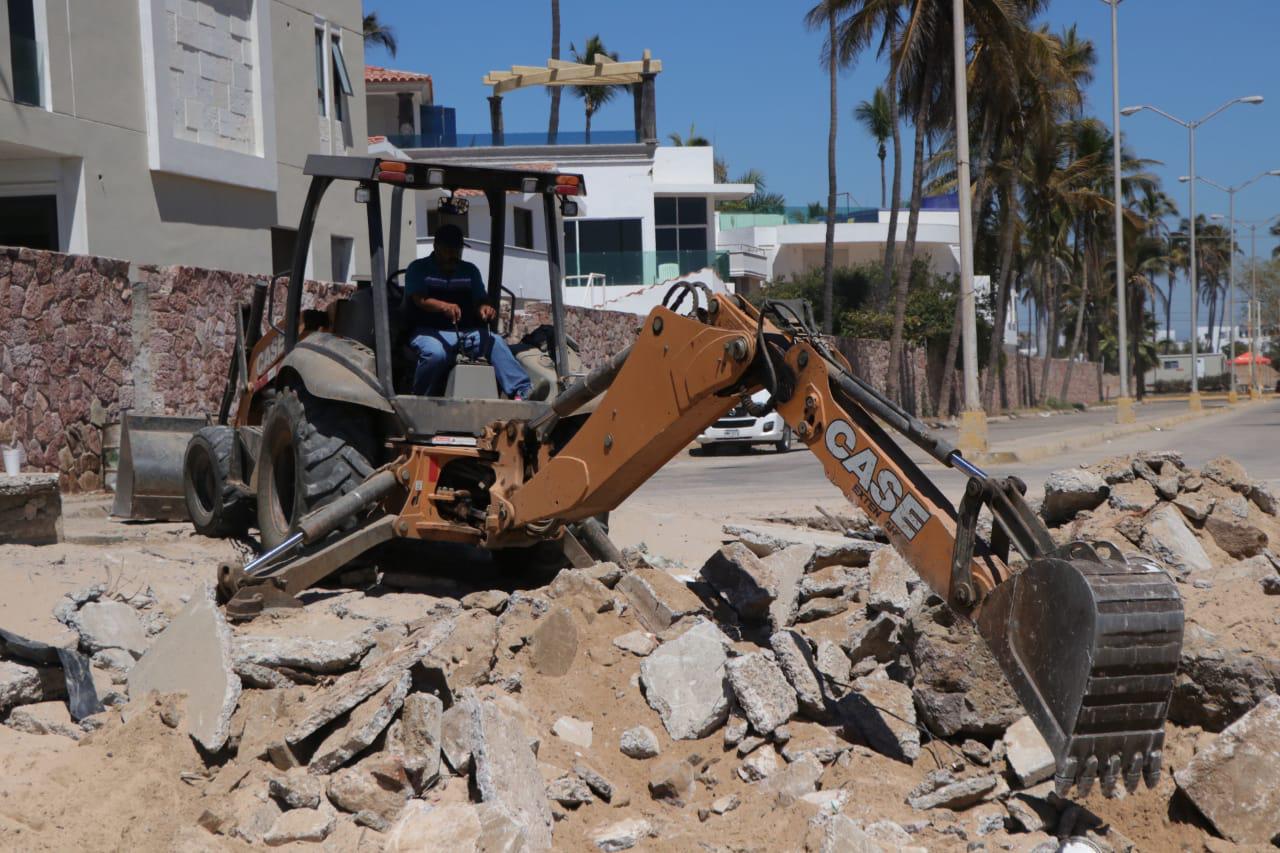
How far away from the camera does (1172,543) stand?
28.2 feet

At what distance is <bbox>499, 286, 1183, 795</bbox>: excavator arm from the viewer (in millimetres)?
4660

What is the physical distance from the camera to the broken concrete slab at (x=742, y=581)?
7.39m

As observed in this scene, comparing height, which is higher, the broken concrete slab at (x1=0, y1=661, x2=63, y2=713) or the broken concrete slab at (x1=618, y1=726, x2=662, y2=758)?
the broken concrete slab at (x1=0, y1=661, x2=63, y2=713)

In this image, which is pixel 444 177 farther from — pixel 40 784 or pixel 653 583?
pixel 40 784

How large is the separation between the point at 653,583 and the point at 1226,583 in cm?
293

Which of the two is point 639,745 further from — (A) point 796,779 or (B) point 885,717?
(B) point 885,717

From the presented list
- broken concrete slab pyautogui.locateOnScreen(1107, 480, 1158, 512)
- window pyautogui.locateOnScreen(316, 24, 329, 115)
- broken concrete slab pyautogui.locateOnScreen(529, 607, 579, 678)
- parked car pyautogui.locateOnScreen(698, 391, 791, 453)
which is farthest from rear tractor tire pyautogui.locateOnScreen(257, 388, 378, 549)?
window pyautogui.locateOnScreen(316, 24, 329, 115)

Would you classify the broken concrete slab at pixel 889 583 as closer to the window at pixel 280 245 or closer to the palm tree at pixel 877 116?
the window at pixel 280 245

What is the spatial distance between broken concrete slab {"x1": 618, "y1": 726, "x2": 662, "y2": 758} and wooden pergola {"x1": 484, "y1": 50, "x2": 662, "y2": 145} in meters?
39.6

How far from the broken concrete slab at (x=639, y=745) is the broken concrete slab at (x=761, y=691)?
42cm

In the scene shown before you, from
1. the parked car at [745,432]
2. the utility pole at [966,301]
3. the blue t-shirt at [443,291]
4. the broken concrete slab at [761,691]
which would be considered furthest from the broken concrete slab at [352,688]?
the parked car at [745,432]

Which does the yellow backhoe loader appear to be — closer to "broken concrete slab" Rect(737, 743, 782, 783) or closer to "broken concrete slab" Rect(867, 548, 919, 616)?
"broken concrete slab" Rect(867, 548, 919, 616)

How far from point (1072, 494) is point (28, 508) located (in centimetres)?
705

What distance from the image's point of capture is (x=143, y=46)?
70.2 ft
